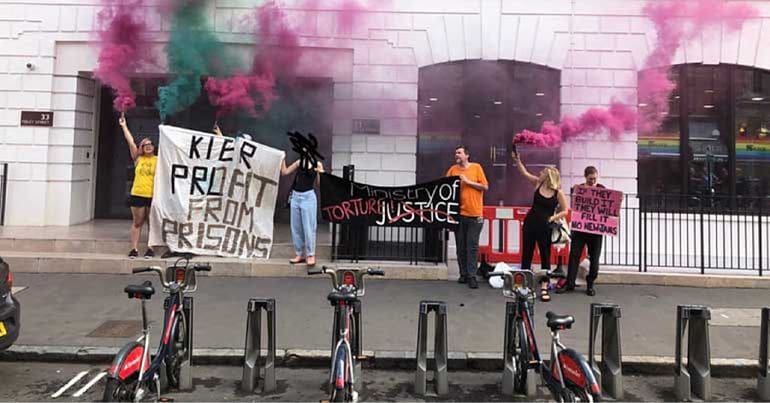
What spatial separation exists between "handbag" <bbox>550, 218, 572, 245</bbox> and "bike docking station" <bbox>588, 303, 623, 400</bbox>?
332 cm

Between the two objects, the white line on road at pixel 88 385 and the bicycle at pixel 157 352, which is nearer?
the bicycle at pixel 157 352

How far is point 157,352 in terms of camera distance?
438 centimetres

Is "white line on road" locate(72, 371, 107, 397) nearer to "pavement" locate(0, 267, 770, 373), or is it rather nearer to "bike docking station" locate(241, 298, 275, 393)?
"pavement" locate(0, 267, 770, 373)

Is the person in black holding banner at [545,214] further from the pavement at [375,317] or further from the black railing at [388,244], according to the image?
the black railing at [388,244]

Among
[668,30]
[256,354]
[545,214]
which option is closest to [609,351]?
[256,354]

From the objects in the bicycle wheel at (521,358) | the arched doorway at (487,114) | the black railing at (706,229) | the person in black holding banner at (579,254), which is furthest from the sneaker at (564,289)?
the bicycle wheel at (521,358)

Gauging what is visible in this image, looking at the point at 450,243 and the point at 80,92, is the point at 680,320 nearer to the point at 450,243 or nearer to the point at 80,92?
the point at 450,243

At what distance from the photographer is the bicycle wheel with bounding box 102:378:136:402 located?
11.3ft

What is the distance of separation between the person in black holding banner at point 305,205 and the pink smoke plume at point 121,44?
340 centimetres

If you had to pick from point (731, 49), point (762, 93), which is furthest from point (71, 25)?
point (762, 93)

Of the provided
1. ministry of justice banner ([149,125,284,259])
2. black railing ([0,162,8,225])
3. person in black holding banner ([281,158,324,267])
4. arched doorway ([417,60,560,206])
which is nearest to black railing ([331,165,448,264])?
person in black holding banner ([281,158,324,267])

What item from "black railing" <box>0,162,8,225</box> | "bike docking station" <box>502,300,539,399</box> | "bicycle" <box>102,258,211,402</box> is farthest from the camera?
"black railing" <box>0,162,8,225</box>

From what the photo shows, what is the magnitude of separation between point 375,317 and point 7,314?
3589mm

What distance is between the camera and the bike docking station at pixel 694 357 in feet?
14.9
